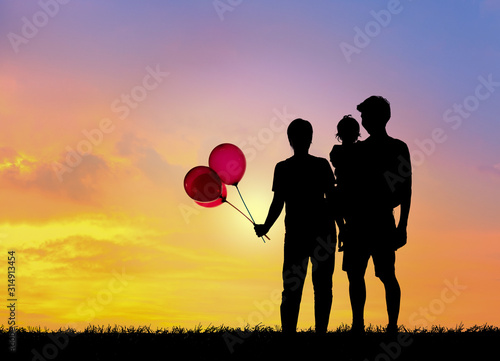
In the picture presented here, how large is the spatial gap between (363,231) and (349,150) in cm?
95

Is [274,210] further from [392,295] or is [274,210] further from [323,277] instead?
[392,295]

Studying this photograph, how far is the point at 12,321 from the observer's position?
859cm

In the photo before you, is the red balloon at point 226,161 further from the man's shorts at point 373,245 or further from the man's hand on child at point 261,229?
the man's shorts at point 373,245

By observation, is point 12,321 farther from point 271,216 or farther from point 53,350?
point 271,216

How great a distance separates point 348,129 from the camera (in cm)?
717

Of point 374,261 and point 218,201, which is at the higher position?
point 218,201

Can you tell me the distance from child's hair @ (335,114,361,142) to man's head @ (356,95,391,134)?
27 centimetres

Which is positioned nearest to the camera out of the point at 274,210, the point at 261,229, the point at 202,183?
the point at 274,210

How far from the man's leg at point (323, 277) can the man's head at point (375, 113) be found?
4.41 ft

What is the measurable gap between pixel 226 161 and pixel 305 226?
1813 mm

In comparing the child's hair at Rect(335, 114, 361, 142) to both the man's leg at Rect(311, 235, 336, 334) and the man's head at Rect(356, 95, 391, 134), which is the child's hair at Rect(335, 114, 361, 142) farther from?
the man's leg at Rect(311, 235, 336, 334)

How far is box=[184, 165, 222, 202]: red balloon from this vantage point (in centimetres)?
813

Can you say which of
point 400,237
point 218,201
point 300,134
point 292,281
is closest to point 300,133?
point 300,134

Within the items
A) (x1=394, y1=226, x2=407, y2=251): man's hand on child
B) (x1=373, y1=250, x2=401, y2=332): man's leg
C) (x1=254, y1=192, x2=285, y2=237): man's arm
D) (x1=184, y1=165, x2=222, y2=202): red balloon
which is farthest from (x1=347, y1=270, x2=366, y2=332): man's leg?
(x1=184, y1=165, x2=222, y2=202): red balloon
